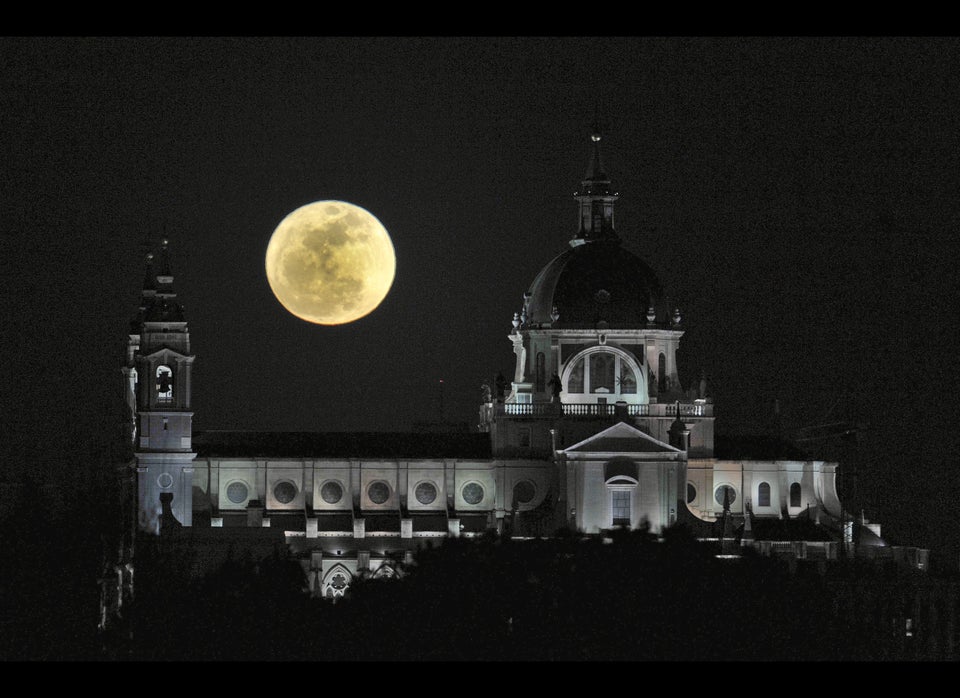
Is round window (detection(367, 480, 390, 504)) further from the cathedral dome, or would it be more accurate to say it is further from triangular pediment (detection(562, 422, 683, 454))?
the cathedral dome

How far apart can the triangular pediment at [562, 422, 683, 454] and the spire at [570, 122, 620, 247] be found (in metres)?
12.5

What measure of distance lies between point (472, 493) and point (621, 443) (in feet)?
24.6

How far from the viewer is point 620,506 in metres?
142

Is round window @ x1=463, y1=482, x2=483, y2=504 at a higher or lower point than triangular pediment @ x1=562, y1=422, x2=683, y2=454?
lower

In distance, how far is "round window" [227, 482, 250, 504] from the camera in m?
144

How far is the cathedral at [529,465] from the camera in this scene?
465 ft

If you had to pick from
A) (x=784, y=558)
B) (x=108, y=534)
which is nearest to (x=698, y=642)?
(x=784, y=558)

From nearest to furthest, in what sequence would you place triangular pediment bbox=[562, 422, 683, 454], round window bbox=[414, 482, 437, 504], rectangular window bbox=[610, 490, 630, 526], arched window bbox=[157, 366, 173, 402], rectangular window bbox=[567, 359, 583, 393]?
rectangular window bbox=[610, 490, 630, 526], triangular pediment bbox=[562, 422, 683, 454], arched window bbox=[157, 366, 173, 402], round window bbox=[414, 482, 437, 504], rectangular window bbox=[567, 359, 583, 393]

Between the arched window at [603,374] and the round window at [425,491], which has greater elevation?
the arched window at [603,374]

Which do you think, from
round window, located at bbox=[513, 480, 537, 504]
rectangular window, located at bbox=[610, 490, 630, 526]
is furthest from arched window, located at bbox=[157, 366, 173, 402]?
rectangular window, located at bbox=[610, 490, 630, 526]

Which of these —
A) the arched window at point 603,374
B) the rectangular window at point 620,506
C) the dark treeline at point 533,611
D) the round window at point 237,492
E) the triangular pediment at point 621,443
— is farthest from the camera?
the arched window at point 603,374

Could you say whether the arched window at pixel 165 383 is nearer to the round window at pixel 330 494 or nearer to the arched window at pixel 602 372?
the round window at pixel 330 494

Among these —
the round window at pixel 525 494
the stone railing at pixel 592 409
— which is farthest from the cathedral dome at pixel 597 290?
the round window at pixel 525 494

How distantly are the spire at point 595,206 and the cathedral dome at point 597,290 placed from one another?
1.74ft
